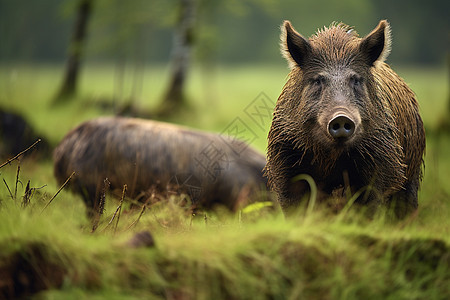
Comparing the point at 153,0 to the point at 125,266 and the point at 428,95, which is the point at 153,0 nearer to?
the point at 428,95

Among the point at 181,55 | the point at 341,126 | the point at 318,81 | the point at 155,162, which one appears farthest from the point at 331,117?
the point at 181,55

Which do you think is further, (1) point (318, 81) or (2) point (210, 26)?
(2) point (210, 26)

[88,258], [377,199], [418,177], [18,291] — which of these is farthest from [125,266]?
[418,177]

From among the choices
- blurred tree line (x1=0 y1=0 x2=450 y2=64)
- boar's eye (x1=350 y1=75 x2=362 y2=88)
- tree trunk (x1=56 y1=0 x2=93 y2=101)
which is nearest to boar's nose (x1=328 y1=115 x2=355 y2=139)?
boar's eye (x1=350 y1=75 x2=362 y2=88)

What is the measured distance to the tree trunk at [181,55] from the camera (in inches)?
492

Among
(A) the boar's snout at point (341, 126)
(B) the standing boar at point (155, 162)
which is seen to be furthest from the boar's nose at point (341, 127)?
(B) the standing boar at point (155, 162)

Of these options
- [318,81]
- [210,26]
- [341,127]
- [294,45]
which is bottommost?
[341,127]

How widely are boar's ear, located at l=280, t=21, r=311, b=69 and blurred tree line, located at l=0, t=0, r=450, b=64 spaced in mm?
1159

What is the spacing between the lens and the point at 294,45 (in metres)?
4.14

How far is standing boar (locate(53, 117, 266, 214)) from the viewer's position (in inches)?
224

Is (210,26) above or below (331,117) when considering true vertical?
above

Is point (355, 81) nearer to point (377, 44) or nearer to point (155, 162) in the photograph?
point (377, 44)

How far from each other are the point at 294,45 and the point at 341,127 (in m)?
0.98

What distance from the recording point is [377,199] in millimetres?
3893
